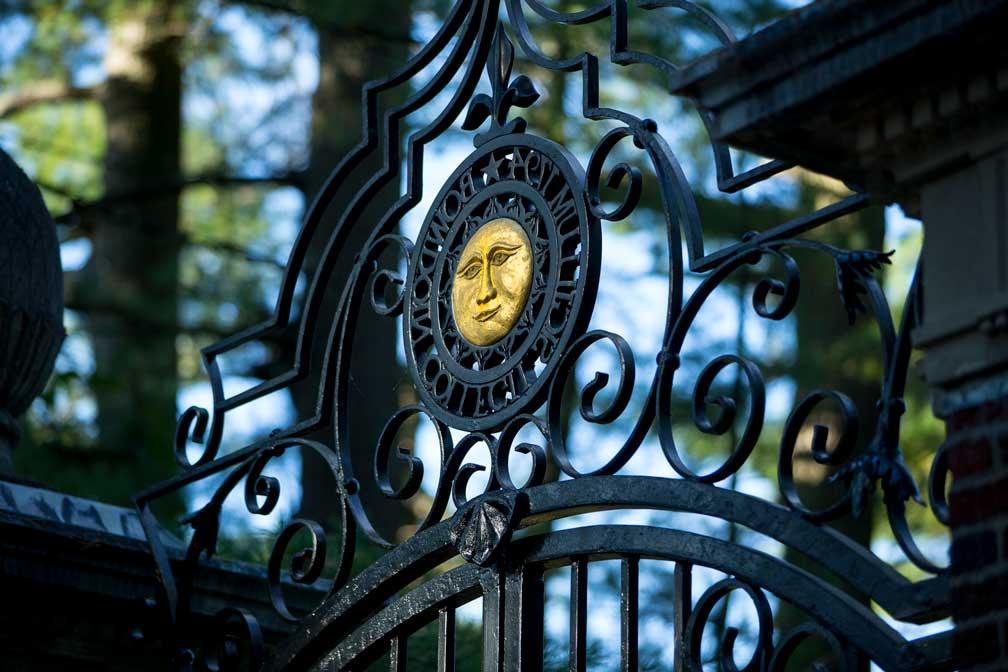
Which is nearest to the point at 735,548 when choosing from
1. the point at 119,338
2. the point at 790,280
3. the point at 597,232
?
the point at 790,280

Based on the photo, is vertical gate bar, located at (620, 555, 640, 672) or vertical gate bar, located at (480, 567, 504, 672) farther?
vertical gate bar, located at (480, 567, 504, 672)

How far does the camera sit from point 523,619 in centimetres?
427

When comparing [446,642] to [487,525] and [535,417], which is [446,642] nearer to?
[487,525]

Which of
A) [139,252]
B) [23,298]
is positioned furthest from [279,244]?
[23,298]

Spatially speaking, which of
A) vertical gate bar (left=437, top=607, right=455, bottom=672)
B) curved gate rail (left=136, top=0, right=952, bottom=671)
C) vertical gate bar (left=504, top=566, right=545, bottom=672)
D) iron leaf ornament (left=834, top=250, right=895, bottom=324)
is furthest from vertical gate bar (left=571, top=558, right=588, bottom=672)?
iron leaf ornament (left=834, top=250, right=895, bottom=324)

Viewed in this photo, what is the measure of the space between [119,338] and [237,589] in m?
6.31

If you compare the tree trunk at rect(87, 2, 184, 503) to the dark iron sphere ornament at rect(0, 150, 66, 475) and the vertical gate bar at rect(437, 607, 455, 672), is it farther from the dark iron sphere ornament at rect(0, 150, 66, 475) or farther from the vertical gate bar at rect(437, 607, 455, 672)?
the vertical gate bar at rect(437, 607, 455, 672)

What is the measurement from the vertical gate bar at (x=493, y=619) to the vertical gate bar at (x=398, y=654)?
36cm

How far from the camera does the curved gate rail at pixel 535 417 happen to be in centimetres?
355

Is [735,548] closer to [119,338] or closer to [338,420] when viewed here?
[338,420]

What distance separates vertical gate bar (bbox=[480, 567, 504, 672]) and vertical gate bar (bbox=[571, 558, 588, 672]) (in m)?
0.23

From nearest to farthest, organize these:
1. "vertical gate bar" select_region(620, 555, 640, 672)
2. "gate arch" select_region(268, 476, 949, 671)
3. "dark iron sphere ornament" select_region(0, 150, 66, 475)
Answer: "gate arch" select_region(268, 476, 949, 671) < "vertical gate bar" select_region(620, 555, 640, 672) < "dark iron sphere ornament" select_region(0, 150, 66, 475)

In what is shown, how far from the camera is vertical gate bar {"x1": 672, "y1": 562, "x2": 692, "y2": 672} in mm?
3865

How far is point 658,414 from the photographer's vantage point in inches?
157
